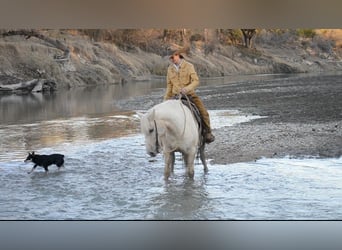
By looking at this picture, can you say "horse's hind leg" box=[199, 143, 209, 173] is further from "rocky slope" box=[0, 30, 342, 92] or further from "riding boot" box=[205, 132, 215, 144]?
"rocky slope" box=[0, 30, 342, 92]

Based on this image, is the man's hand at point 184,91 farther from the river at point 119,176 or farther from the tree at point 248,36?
the tree at point 248,36

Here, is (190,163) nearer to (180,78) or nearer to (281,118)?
(180,78)

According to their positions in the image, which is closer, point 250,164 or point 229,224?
point 229,224

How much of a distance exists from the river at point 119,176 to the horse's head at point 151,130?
1.60ft

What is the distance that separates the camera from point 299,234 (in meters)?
4.30

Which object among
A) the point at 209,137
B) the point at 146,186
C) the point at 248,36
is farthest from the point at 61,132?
the point at 248,36

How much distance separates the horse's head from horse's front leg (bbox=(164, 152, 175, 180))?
21 cm

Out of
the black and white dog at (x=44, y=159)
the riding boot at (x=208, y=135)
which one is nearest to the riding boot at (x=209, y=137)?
the riding boot at (x=208, y=135)

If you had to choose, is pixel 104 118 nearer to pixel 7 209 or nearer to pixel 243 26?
pixel 7 209

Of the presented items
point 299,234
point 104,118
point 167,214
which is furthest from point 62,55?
point 299,234

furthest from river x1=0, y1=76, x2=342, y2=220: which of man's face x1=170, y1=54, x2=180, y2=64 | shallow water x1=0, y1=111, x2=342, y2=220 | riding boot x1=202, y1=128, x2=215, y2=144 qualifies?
man's face x1=170, y1=54, x2=180, y2=64

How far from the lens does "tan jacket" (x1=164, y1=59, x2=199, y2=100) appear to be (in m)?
5.06
